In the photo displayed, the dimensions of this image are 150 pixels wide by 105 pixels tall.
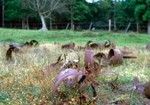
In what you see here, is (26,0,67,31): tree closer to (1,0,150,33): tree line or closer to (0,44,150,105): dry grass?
(1,0,150,33): tree line

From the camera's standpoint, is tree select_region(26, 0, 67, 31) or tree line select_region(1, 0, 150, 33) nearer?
tree line select_region(1, 0, 150, 33)

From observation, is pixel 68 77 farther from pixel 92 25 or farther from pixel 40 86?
pixel 92 25

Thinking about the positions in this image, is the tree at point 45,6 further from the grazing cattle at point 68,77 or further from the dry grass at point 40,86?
the grazing cattle at point 68,77

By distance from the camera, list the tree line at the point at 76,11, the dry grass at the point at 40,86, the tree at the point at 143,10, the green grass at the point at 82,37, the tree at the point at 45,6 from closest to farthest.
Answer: the dry grass at the point at 40,86
the green grass at the point at 82,37
the tree at the point at 143,10
the tree line at the point at 76,11
the tree at the point at 45,6

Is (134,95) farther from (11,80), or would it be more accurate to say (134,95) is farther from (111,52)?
(111,52)

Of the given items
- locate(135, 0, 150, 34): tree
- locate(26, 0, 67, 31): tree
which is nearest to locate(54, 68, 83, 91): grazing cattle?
locate(135, 0, 150, 34): tree

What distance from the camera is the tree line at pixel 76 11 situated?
50.0m

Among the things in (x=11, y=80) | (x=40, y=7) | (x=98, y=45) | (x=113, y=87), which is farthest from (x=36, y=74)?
(x=40, y=7)

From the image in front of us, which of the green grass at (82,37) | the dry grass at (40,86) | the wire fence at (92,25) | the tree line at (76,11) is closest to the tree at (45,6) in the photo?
the tree line at (76,11)

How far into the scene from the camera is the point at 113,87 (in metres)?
6.64

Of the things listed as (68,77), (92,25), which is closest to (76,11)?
(92,25)

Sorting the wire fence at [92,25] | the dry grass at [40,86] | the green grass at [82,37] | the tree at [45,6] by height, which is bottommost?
the wire fence at [92,25]

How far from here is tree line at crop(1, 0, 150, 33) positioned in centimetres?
4996

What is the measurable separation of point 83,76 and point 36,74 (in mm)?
1505
